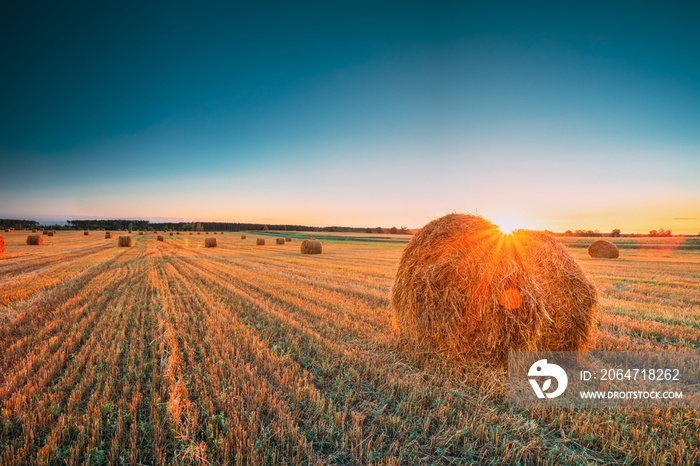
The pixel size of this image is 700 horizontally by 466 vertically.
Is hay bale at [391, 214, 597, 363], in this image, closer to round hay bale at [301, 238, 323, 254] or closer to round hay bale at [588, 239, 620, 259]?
round hay bale at [301, 238, 323, 254]

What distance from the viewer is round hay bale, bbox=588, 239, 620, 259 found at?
25.0 meters

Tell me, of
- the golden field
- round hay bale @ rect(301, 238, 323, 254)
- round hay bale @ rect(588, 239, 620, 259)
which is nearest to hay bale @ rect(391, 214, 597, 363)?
the golden field

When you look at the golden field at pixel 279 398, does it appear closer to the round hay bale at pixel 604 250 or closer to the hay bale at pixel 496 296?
the hay bale at pixel 496 296

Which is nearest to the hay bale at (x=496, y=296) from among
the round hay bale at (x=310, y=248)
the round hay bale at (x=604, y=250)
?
the round hay bale at (x=310, y=248)

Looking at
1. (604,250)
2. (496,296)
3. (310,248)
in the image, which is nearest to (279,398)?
(496,296)

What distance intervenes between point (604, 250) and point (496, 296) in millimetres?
28632

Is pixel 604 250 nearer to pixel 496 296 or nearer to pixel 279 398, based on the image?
pixel 496 296

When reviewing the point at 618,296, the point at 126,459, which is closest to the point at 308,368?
the point at 126,459

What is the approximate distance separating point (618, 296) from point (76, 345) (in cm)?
1384

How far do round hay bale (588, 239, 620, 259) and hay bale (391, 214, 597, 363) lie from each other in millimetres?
27056

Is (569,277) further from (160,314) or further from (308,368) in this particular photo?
(160,314)

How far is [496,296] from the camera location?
14.3 feet

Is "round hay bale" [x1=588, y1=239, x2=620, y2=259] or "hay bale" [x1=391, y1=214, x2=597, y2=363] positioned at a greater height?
"hay bale" [x1=391, y1=214, x2=597, y2=363]

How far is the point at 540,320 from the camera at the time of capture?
166 inches
